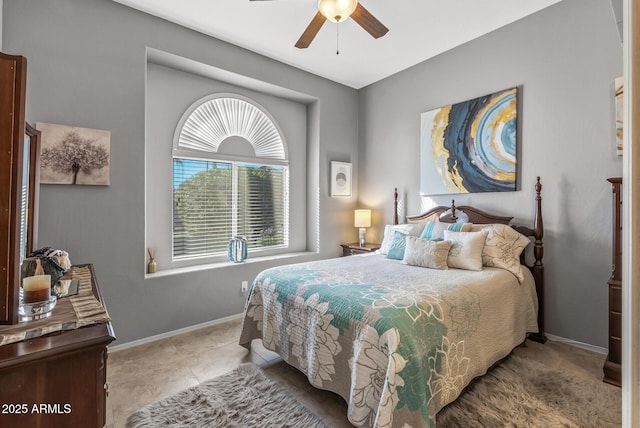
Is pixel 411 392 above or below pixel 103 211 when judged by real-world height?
below

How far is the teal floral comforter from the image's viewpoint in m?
1.50

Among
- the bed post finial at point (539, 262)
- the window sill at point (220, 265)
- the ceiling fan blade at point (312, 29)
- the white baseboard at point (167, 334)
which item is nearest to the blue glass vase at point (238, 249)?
the window sill at point (220, 265)

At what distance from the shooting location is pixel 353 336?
5.54 feet

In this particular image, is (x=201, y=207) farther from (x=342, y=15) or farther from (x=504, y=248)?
(x=504, y=248)

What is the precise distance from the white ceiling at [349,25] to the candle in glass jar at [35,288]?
101 inches

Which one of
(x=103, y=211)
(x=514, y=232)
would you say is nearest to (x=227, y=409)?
(x=103, y=211)

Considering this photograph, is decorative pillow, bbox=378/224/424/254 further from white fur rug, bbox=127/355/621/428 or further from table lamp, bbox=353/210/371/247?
white fur rug, bbox=127/355/621/428

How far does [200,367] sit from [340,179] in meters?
2.93

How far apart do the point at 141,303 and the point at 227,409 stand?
1469mm

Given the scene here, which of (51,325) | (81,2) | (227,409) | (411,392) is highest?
(81,2)

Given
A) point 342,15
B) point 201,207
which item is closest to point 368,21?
point 342,15

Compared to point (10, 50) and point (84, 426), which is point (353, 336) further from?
point (10, 50)

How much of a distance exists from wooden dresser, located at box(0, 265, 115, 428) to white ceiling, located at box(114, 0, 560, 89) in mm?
2797

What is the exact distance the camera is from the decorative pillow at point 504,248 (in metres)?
2.58
